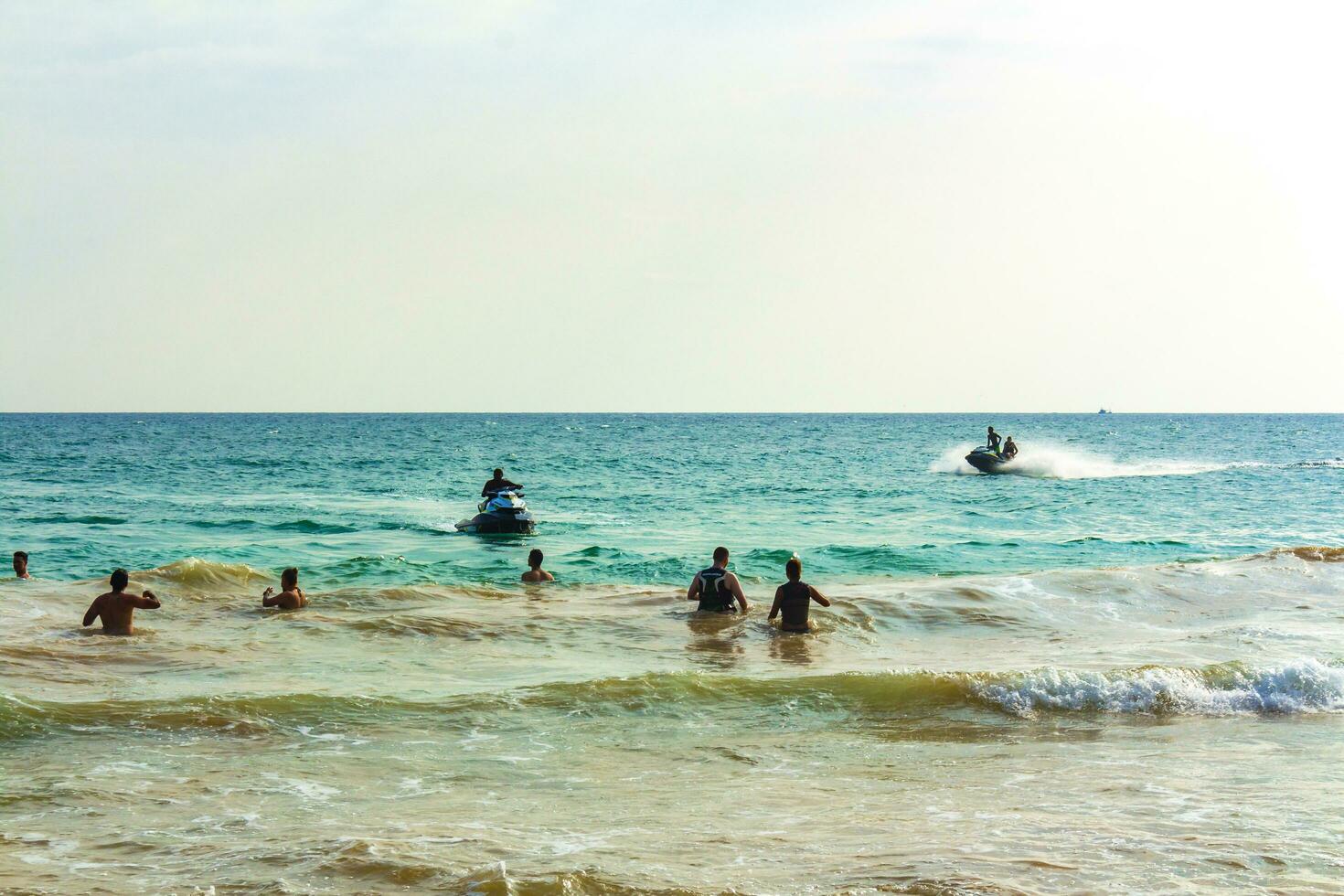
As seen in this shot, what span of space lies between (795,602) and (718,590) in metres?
1.66

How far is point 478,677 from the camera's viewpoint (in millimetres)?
13273

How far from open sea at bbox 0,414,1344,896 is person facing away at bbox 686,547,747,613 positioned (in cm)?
45

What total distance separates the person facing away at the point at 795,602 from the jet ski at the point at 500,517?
14.1 metres

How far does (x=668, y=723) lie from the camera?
1139 cm

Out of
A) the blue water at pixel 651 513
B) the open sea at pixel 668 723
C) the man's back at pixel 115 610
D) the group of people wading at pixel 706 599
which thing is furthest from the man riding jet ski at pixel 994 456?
the man's back at pixel 115 610

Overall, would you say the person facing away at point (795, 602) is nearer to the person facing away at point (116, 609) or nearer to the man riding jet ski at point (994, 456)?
the person facing away at point (116, 609)

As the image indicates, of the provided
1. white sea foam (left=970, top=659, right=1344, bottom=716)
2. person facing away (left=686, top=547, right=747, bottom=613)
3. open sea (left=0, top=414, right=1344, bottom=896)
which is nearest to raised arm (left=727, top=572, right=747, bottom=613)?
person facing away (left=686, top=547, right=747, bottom=613)

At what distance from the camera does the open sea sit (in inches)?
289

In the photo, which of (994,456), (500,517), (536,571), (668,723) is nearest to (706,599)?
(536,571)

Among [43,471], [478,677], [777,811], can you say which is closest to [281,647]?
[478,677]

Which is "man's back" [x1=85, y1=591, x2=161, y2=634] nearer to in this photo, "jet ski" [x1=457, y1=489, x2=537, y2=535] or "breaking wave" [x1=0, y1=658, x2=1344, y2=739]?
"breaking wave" [x1=0, y1=658, x2=1344, y2=739]

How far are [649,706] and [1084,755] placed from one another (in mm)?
4150

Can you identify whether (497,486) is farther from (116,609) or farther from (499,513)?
(116,609)

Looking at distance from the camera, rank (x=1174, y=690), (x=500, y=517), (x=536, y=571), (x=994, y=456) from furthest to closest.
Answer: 1. (x=994, y=456)
2. (x=500, y=517)
3. (x=536, y=571)
4. (x=1174, y=690)
